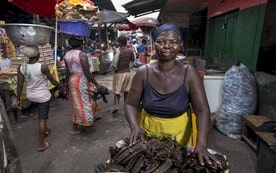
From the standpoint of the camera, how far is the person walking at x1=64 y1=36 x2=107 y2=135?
12.8 ft

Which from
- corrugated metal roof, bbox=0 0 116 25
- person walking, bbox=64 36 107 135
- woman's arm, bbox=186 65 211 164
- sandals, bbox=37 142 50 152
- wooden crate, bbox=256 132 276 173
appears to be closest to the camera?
woman's arm, bbox=186 65 211 164

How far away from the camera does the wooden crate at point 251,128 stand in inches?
141

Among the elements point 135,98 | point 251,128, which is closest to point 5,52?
point 135,98

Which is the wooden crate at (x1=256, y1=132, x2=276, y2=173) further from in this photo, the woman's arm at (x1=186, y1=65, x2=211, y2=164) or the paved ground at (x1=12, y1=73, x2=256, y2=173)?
the woman's arm at (x1=186, y1=65, x2=211, y2=164)

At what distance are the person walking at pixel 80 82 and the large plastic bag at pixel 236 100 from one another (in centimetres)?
220

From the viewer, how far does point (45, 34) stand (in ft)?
12.3

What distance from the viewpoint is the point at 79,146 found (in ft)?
12.7

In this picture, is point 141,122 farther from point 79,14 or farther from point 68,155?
point 79,14

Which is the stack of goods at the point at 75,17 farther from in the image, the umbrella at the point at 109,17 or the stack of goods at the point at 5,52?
the umbrella at the point at 109,17

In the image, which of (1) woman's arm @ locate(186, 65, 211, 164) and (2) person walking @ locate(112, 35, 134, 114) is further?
(2) person walking @ locate(112, 35, 134, 114)

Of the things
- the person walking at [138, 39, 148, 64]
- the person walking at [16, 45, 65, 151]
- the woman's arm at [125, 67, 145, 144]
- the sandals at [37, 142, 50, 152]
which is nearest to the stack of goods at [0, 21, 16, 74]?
the person walking at [16, 45, 65, 151]

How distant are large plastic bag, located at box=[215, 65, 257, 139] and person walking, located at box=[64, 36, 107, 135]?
220 cm

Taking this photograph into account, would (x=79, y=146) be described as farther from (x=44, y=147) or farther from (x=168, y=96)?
(x=168, y=96)

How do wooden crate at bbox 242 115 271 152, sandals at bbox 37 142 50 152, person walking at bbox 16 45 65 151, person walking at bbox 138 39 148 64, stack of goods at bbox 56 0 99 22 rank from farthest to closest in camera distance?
1. person walking at bbox 138 39 148 64
2. stack of goods at bbox 56 0 99 22
3. sandals at bbox 37 142 50 152
4. wooden crate at bbox 242 115 271 152
5. person walking at bbox 16 45 65 151
